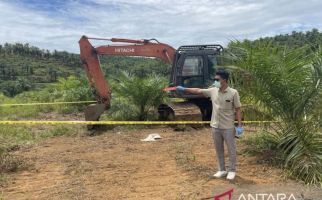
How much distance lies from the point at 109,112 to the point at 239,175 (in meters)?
8.36

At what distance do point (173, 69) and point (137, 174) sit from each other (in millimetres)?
6645

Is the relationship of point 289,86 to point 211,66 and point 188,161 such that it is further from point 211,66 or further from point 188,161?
point 211,66

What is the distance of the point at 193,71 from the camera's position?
45.1ft

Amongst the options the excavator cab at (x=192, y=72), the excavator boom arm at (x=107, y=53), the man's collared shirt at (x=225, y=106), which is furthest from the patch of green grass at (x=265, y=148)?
the excavator boom arm at (x=107, y=53)

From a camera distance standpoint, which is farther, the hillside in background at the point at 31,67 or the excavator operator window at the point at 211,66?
the hillside in background at the point at 31,67

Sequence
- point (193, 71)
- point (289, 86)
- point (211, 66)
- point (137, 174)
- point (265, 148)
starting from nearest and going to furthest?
point (137, 174), point (289, 86), point (265, 148), point (211, 66), point (193, 71)

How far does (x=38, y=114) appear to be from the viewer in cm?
1948

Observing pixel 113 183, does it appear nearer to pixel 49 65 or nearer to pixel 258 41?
pixel 258 41

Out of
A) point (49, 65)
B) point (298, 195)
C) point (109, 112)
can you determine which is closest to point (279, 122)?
point (298, 195)

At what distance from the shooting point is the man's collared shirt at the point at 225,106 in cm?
711

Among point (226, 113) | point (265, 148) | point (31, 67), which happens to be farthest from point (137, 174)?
point (31, 67)

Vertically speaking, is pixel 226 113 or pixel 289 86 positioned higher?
pixel 289 86

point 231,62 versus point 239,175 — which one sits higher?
point 231,62

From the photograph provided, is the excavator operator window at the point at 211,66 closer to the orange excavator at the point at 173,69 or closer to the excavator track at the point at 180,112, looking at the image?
the orange excavator at the point at 173,69
